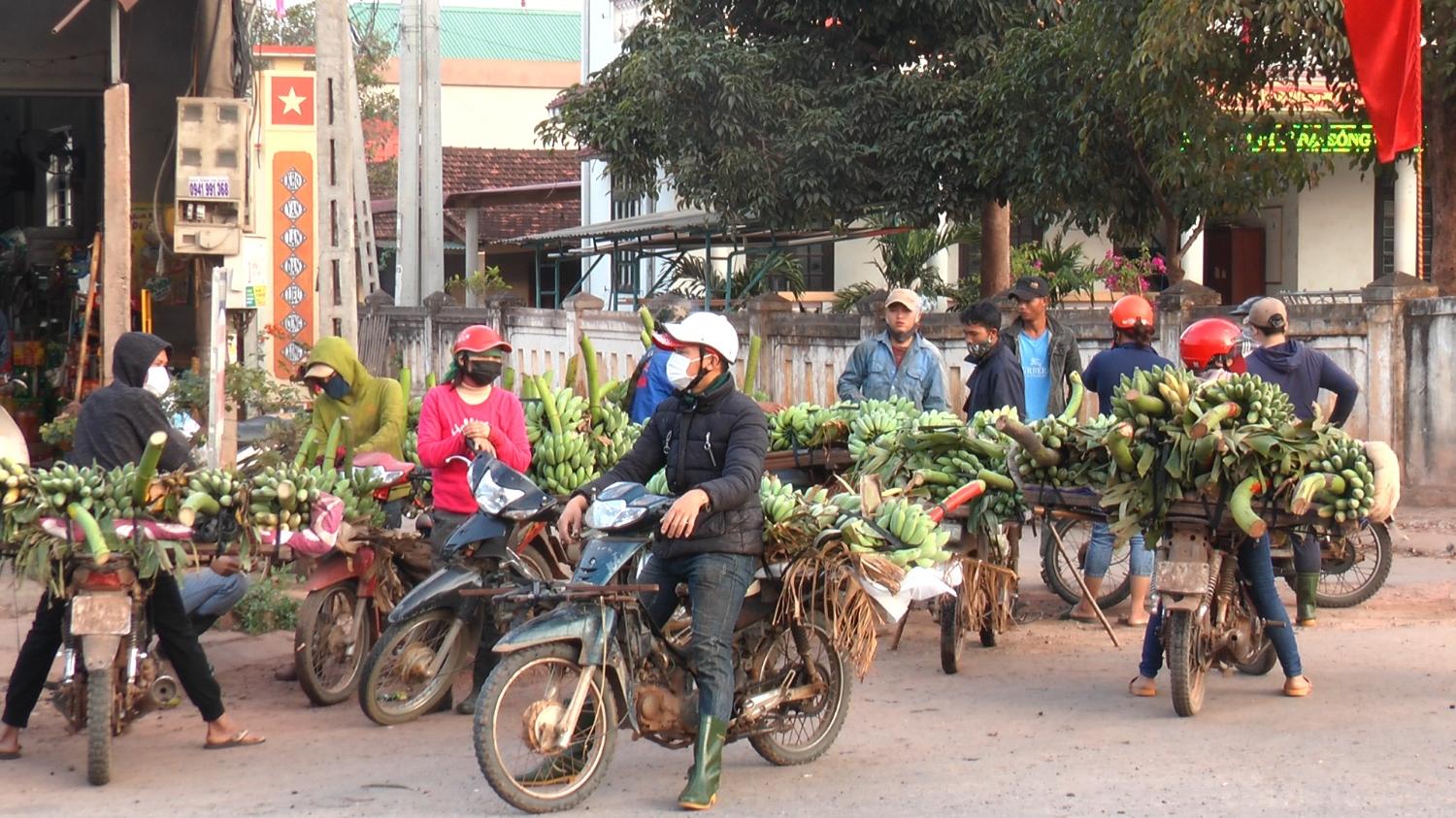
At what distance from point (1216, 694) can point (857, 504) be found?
2.12 metres

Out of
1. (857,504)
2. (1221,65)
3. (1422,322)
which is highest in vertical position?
(1221,65)

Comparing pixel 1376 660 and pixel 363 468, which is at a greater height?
pixel 363 468

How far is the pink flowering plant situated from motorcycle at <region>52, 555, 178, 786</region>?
14.5 metres

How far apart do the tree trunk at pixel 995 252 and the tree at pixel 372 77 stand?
854 inches

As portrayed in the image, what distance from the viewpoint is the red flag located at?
1205 cm

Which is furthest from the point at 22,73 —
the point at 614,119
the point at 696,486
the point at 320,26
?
the point at 696,486

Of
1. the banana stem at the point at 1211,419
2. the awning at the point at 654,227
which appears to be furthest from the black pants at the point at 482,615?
the awning at the point at 654,227

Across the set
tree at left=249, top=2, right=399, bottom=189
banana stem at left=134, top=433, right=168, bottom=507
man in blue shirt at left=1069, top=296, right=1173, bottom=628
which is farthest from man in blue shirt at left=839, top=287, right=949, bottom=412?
tree at left=249, top=2, right=399, bottom=189

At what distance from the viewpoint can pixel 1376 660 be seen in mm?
7941

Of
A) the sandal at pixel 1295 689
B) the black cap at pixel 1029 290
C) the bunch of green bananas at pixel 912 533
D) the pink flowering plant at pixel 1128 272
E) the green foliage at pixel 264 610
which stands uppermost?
the pink flowering plant at pixel 1128 272

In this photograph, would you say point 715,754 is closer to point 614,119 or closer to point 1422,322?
point 1422,322

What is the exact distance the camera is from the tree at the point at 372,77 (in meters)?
→ 39.6

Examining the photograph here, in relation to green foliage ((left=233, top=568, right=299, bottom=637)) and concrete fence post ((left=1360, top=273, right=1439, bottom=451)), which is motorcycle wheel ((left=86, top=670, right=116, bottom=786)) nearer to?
green foliage ((left=233, top=568, right=299, bottom=637))

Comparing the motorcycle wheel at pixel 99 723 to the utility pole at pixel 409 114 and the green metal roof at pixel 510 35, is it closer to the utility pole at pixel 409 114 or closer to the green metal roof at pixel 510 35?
the utility pole at pixel 409 114
